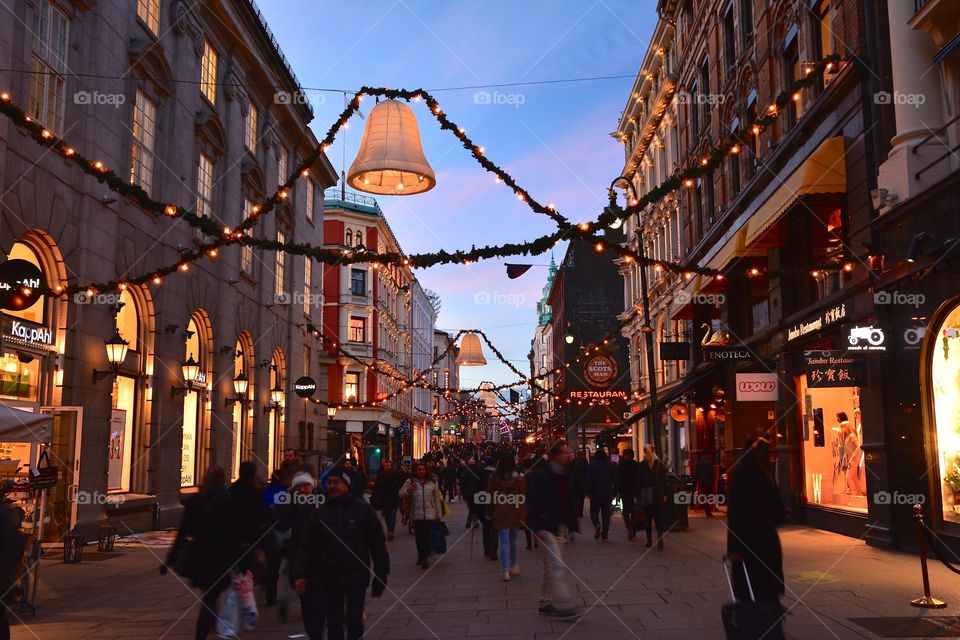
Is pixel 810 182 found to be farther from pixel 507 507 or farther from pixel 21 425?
pixel 21 425

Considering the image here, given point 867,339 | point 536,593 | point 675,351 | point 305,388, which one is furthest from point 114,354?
point 675,351

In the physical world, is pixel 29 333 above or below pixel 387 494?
above

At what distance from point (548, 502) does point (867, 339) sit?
25.0 feet

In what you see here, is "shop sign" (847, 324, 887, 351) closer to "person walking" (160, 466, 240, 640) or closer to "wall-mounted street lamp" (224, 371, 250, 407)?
"person walking" (160, 466, 240, 640)

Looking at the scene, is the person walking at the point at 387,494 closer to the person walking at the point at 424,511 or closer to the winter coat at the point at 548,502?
the person walking at the point at 424,511

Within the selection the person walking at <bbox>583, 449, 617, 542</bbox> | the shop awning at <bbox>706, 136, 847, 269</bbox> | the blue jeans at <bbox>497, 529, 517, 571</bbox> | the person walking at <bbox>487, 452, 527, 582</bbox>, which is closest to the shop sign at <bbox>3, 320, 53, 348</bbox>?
the person walking at <bbox>487, 452, 527, 582</bbox>

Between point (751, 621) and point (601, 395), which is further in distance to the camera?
point (601, 395)

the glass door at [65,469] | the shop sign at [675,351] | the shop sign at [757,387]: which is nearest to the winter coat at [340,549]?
the glass door at [65,469]

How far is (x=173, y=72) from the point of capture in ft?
72.3

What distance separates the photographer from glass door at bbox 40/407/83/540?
16797 millimetres

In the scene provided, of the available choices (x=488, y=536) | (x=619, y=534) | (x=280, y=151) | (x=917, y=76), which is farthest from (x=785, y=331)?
(x=280, y=151)

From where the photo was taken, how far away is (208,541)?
822 centimetres

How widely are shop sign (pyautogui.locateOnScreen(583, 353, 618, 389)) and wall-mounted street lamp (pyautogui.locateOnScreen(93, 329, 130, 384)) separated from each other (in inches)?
992

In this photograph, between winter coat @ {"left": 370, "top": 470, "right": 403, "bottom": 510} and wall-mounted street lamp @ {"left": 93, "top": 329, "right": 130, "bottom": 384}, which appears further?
winter coat @ {"left": 370, "top": 470, "right": 403, "bottom": 510}
